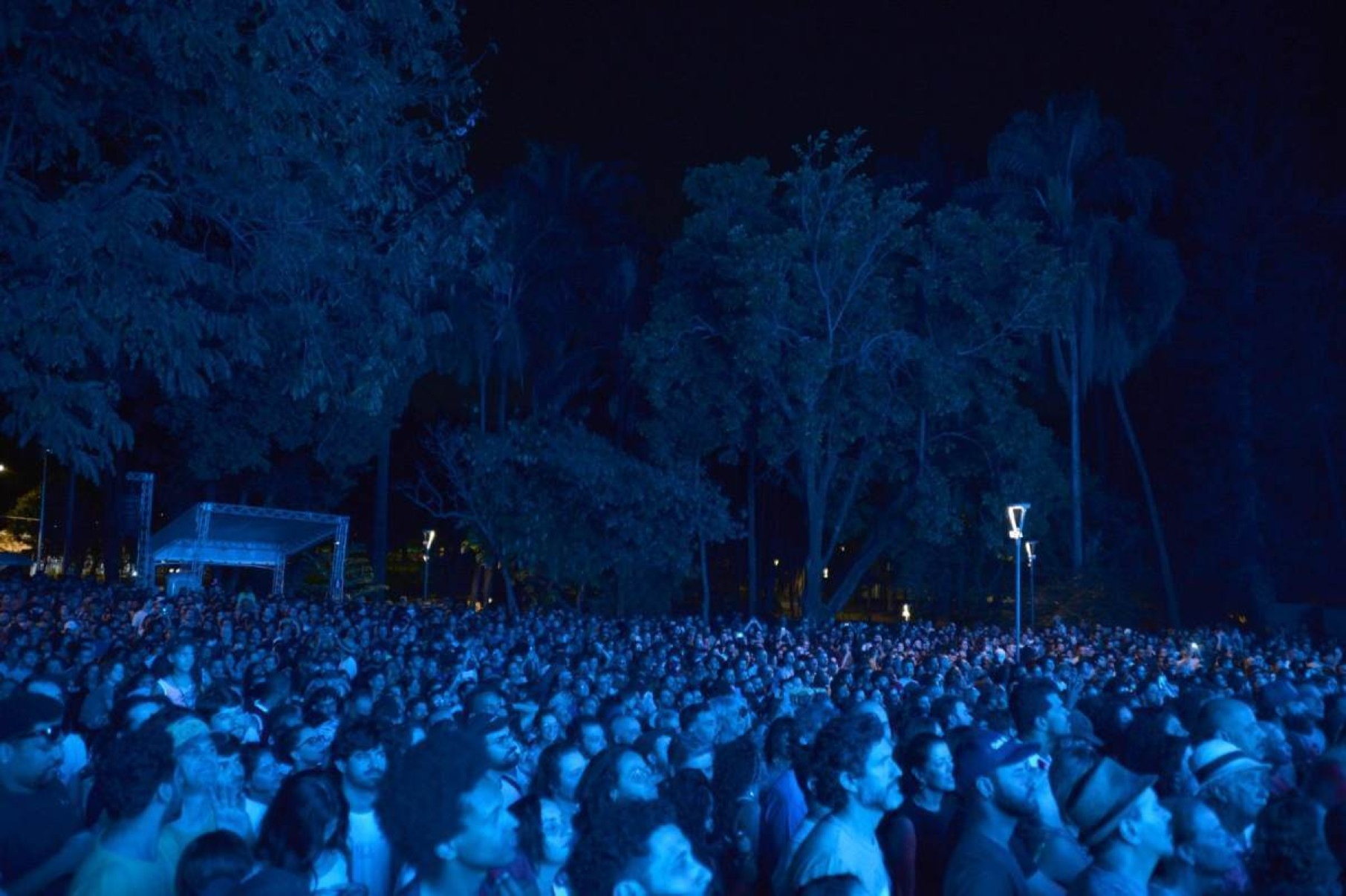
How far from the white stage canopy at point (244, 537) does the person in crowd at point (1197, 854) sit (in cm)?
2466

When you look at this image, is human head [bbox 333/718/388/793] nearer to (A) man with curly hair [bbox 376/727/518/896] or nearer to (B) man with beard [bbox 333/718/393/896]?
(B) man with beard [bbox 333/718/393/896]

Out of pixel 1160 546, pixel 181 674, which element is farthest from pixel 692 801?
pixel 1160 546

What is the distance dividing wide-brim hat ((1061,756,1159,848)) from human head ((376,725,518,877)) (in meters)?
1.97

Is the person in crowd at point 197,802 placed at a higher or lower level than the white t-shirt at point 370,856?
higher

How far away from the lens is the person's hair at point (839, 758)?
4.42 metres

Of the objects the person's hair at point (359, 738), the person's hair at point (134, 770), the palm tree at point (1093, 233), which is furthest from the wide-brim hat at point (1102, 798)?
the palm tree at point (1093, 233)

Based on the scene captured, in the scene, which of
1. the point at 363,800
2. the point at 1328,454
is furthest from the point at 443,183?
the point at 1328,454

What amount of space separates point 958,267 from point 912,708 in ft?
82.9

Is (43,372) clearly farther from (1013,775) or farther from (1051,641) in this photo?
(1051,641)

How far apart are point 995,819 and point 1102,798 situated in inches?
16.4

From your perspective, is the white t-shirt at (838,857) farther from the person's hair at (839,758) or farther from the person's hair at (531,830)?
the person's hair at (531,830)

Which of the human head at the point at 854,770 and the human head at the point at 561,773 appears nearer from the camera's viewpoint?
the human head at the point at 854,770

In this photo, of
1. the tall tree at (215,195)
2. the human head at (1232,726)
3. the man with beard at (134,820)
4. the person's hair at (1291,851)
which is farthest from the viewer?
the tall tree at (215,195)

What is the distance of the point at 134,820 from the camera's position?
4.20 m
